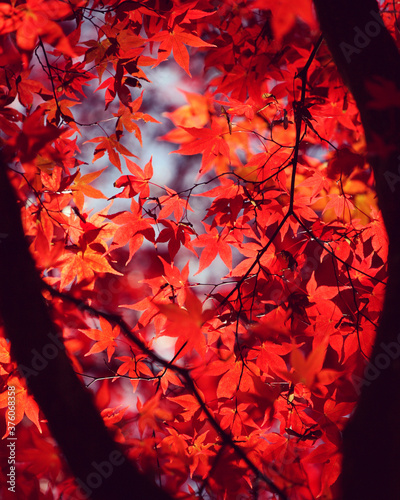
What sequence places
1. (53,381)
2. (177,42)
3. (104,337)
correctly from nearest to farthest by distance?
(53,381), (177,42), (104,337)

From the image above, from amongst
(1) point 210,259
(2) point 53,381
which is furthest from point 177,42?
(2) point 53,381

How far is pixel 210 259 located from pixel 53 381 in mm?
833

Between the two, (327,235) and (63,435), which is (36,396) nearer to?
(63,435)

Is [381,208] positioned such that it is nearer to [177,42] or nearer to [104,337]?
[177,42]

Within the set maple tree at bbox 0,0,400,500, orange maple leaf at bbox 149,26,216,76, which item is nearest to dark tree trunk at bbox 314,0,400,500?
maple tree at bbox 0,0,400,500

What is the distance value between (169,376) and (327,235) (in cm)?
86

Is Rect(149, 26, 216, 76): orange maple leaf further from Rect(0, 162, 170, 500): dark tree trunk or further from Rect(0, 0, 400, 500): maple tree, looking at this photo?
Rect(0, 162, 170, 500): dark tree trunk

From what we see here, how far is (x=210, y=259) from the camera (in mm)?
1479

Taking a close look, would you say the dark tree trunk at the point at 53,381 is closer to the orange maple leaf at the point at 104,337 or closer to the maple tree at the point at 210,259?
the maple tree at the point at 210,259

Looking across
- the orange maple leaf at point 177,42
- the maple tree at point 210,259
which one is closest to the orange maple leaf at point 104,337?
the maple tree at point 210,259

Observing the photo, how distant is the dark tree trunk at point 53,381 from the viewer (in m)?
0.71

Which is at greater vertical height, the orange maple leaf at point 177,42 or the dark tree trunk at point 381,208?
A: the orange maple leaf at point 177,42

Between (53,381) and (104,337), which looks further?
(104,337)

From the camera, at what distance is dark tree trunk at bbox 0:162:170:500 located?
0.71 metres
